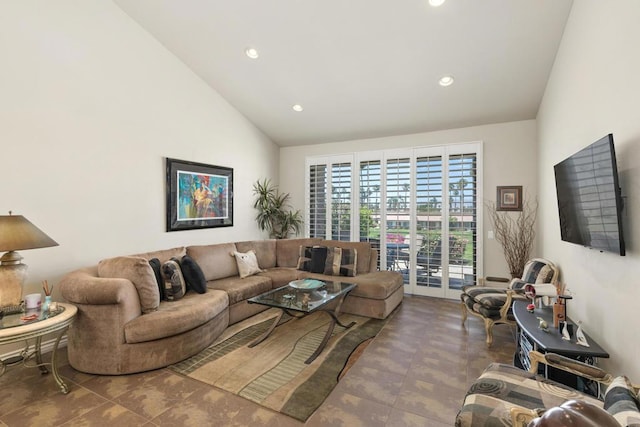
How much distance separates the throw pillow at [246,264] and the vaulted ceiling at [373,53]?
2.38m

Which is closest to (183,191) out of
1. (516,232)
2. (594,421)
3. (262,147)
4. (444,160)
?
(262,147)

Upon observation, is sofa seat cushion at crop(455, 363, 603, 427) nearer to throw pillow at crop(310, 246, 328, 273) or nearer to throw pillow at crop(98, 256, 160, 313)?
→ throw pillow at crop(98, 256, 160, 313)

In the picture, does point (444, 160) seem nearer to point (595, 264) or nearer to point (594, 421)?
point (595, 264)

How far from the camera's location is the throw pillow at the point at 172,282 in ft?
10.2

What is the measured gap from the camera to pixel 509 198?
428 centimetres

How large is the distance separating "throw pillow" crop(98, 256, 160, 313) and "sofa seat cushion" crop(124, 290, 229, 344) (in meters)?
0.11

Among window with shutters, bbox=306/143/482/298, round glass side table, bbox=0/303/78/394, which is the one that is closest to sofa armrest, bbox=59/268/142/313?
round glass side table, bbox=0/303/78/394

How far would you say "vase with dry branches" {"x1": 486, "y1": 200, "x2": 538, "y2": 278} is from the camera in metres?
4.09

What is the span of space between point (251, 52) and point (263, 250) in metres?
2.88

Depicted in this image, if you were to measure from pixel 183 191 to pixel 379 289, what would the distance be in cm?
294

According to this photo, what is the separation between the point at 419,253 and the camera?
480 centimetres

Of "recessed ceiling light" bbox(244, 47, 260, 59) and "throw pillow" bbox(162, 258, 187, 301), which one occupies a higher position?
"recessed ceiling light" bbox(244, 47, 260, 59)

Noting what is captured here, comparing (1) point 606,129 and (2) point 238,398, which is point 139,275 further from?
(1) point 606,129

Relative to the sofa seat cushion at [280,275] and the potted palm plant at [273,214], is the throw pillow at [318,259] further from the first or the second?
the potted palm plant at [273,214]
